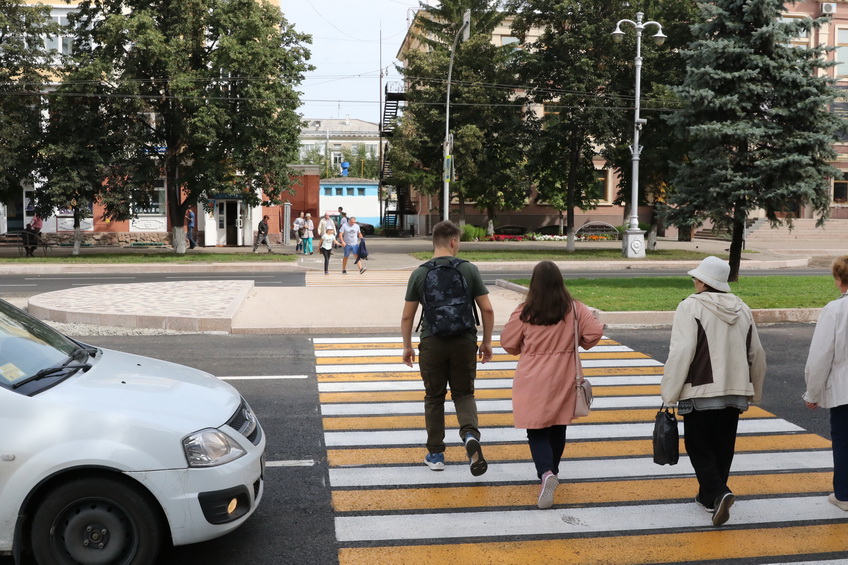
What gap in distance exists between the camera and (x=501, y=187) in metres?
41.9

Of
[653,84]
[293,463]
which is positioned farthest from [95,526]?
[653,84]

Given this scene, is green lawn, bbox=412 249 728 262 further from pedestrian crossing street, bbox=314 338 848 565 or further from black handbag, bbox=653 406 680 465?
black handbag, bbox=653 406 680 465

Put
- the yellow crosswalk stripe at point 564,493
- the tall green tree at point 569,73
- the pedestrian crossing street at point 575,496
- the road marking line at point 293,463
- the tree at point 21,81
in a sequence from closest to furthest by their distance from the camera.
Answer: the pedestrian crossing street at point 575,496, the yellow crosswalk stripe at point 564,493, the road marking line at point 293,463, the tree at point 21,81, the tall green tree at point 569,73

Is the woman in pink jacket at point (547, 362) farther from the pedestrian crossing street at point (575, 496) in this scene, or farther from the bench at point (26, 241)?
the bench at point (26, 241)

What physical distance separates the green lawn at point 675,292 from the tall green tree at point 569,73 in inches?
546

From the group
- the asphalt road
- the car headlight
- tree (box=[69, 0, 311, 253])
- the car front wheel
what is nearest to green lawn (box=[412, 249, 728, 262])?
tree (box=[69, 0, 311, 253])

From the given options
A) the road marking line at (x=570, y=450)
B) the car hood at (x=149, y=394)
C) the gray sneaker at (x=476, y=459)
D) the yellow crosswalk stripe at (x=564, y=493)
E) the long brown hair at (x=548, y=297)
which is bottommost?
the yellow crosswalk stripe at (x=564, y=493)

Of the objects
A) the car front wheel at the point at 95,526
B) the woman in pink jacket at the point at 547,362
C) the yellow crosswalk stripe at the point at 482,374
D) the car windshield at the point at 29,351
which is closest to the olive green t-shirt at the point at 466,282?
the woman in pink jacket at the point at 547,362

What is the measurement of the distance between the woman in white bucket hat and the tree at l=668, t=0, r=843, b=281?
619 inches

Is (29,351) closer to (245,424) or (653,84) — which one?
(245,424)

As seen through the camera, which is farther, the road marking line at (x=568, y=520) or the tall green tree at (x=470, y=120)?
the tall green tree at (x=470, y=120)

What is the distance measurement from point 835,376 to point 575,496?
1903 mm

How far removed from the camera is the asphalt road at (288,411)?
15.3 ft

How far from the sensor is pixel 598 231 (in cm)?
5109
